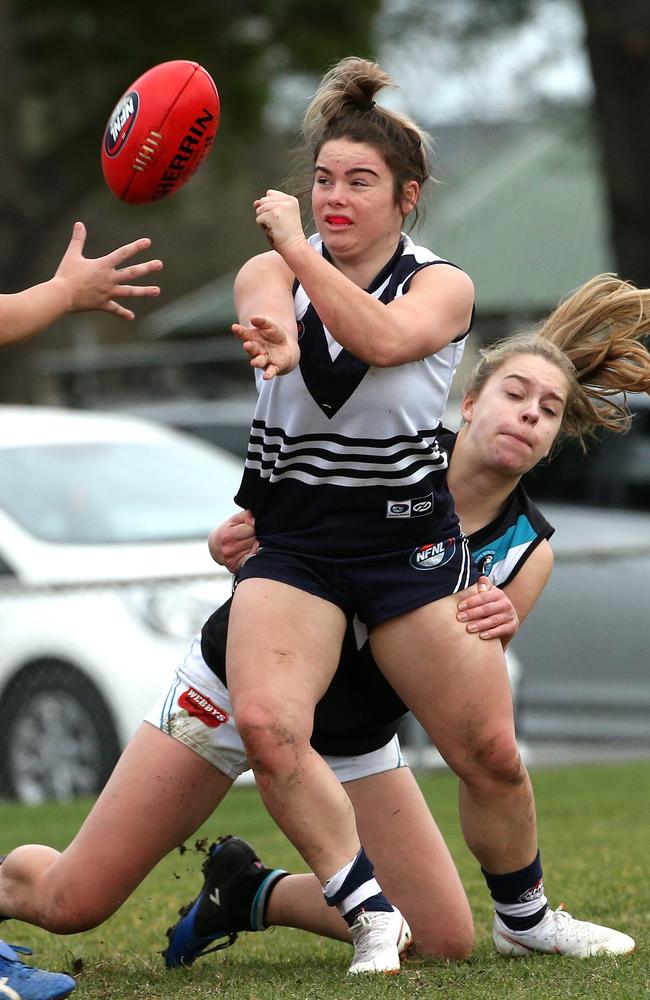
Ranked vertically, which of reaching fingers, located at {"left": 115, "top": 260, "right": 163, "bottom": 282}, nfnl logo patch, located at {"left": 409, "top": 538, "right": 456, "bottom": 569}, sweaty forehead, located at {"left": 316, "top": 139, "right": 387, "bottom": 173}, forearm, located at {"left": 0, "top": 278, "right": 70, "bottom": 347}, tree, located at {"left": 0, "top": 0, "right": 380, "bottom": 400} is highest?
tree, located at {"left": 0, "top": 0, "right": 380, "bottom": 400}

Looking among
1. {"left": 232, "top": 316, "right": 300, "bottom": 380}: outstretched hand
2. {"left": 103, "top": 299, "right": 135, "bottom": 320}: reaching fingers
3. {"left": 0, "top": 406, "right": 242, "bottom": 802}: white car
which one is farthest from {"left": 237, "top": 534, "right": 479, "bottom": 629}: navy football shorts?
{"left": 0, "top": 406, "right": 242, "bottom": 802}: white car

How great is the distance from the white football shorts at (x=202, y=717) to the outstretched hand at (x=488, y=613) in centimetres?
64

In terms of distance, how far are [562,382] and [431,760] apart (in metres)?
5.40

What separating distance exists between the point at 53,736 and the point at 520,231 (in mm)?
25465

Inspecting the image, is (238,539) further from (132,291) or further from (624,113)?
(624,113)

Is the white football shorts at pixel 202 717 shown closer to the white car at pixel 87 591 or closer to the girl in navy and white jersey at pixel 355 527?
the girl in navy and white jersey at pixel 355 527

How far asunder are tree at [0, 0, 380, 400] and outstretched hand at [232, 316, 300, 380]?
48.9 feet

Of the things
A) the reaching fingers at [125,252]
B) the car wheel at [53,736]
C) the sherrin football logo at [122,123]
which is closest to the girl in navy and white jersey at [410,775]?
the reaching fingers at [125,252]

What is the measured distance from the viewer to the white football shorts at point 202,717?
13.5 ft

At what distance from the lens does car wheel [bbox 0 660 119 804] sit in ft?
27.4

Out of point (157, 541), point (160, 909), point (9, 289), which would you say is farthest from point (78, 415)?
point (9, 289)

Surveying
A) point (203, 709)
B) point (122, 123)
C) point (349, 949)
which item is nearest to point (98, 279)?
point (122, 123)

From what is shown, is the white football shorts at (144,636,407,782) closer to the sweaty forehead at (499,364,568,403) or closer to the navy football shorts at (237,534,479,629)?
the navy football shorts at (237,534,479,629)

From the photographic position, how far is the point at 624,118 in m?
14.5
